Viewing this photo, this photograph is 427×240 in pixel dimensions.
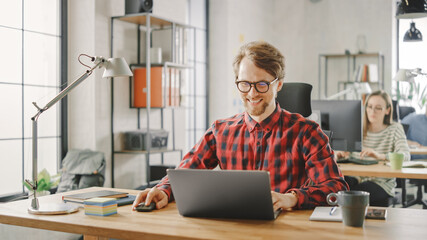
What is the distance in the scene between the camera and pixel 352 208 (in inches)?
59.1

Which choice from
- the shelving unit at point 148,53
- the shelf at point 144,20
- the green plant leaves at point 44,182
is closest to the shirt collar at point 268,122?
the green plant leaves at point 44,182

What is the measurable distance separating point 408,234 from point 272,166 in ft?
2.12

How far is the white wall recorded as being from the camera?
6.28 meters

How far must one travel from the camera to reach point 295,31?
25.7 ft

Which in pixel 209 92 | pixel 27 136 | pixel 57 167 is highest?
pixel 209 92

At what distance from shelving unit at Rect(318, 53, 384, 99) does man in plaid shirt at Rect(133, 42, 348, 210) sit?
557 centimetres

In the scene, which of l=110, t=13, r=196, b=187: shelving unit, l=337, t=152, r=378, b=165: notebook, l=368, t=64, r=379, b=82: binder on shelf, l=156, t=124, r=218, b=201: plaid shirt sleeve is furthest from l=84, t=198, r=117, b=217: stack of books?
l=368, t=64, r=379, b=82: binder on shelf

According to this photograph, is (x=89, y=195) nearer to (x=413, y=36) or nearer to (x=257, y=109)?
(x=257, y=109)

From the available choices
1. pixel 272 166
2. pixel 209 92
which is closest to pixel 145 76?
pixel 209 92

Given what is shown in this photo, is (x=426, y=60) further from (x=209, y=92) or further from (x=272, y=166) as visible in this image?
(x=272, y=166)

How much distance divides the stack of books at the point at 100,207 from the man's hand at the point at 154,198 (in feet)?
0.31

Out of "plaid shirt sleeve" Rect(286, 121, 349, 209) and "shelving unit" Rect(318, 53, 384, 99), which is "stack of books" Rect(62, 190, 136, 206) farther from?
"shelving unit" Rect(318, 53, 384, 99)

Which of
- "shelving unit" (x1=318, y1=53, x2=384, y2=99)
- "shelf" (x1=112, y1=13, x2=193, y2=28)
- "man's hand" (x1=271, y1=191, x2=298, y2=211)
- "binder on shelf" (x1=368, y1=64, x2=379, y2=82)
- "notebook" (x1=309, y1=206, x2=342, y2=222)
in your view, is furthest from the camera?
"shelving unit" (x1=318, y1=53, x2=384, y2=99)

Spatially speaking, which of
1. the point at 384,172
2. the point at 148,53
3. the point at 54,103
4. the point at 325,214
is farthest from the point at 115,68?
the point at 148,53
